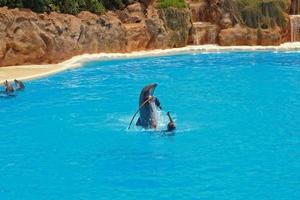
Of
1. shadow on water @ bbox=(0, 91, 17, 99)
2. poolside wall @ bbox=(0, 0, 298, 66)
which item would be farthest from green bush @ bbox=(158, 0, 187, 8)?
shadow on water @ bbox=(0, 91, 17, 99)

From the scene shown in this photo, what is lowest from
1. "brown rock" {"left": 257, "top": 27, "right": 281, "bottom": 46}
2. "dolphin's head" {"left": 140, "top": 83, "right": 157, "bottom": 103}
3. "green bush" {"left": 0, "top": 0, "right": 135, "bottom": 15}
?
"brown rock" {"left": 257, "top": 27, "right": 281, "bottom": 46}

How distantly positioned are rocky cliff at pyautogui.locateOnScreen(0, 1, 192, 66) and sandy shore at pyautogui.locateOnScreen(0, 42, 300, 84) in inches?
29.4

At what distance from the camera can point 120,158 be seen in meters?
15.0

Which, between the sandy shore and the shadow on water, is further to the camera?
the sandy shore

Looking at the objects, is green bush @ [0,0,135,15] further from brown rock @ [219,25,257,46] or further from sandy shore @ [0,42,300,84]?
brown rock @ [219,25,257,46]

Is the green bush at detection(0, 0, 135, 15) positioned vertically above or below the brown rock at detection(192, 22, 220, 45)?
above

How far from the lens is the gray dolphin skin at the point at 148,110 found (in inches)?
634

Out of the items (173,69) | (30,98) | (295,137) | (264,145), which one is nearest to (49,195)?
(264,145)

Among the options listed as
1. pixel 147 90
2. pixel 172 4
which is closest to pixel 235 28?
pixel 172 4

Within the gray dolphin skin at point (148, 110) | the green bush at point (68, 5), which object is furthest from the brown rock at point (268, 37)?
the gray dolphin skin at point (148, 110)

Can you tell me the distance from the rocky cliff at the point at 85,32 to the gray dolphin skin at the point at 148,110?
15.1m

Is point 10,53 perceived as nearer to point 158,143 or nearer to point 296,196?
point 158,143

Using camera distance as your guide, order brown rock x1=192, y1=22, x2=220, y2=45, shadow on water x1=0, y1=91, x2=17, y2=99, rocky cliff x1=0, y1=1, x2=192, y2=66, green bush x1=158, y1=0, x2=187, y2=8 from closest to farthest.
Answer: shadow on water x1=0, y1=91, x2=17, y2=99 < rocky cliff x1=0, y1=1, x2=192, y2=66 < green bush x1=158, y1=0, x2=187, y2=8 < brown rock x1=192, y1=22, x2=220, y2=45

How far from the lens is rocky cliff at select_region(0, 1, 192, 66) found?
31.0 m
